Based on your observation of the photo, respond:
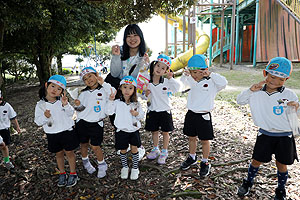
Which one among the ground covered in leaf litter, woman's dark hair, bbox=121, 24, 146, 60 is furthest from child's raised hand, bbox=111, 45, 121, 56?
the ground covered in leaf litter

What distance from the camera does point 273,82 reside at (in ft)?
6.99

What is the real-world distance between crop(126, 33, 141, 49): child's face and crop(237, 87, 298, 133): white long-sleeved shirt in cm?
157

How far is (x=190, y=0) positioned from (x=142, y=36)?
5.83 ft

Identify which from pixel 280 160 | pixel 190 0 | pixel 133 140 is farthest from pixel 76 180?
pixel 190 0

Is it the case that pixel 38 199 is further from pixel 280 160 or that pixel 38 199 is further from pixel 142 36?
pixel 280 160

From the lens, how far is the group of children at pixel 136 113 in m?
2.24

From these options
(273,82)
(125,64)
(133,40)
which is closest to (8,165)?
(125,64)

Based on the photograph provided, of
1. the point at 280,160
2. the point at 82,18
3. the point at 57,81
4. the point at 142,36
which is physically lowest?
the point at 280,160

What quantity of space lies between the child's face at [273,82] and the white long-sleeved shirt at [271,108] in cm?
6

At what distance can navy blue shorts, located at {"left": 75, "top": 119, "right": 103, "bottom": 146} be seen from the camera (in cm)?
272

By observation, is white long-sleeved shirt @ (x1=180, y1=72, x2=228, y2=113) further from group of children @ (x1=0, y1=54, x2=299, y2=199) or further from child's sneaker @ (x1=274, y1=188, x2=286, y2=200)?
child's sneaker @ (x1=274, y1=188, x2=286, y2=200)

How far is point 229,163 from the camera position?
3.14 m

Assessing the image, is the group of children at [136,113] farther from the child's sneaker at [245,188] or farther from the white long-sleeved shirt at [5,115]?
the white long-sleeved shirt at [5,115]

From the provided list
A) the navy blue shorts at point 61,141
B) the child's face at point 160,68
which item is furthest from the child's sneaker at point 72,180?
the child's face at point 160,68
